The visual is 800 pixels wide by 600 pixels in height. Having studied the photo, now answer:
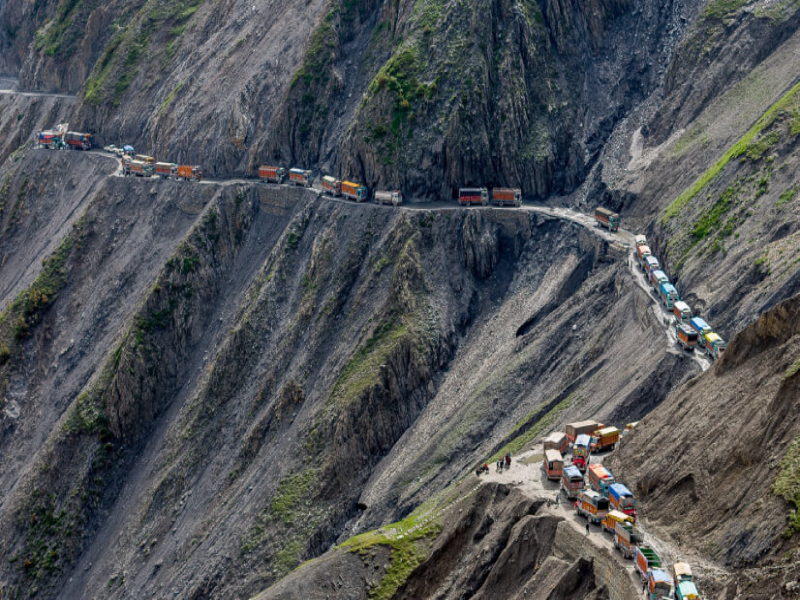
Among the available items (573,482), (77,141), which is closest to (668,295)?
(573,482)

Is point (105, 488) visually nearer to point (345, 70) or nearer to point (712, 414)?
point (345, 70)

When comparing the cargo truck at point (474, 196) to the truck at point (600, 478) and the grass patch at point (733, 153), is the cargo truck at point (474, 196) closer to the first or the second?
the grass patch at point (733, 153)

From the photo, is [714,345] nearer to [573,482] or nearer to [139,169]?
[573,482]

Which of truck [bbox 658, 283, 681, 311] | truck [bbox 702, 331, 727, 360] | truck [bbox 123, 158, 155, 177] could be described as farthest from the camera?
truck [bbox 123, 158, 155, 177]

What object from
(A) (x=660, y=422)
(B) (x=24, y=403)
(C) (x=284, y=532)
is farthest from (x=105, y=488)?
(A) (x=660, y=422)

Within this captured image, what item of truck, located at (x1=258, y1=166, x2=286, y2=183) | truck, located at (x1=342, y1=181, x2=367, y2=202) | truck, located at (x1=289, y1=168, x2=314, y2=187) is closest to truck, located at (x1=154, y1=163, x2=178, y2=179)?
truck, located at (x1=258, y1=166, x2=286, y2=183)

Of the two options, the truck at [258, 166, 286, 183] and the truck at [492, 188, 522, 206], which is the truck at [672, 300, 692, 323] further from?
the truck at [258, 166, 286, 183]

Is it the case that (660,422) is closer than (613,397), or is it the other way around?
(660,422)
